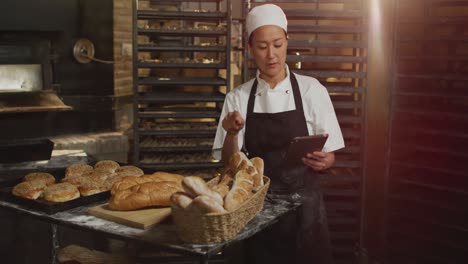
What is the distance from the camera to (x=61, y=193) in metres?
2.17

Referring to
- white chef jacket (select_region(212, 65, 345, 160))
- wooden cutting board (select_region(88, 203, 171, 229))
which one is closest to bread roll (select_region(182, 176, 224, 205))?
wooden cutting board (select_region(88, 203, 171, 229))

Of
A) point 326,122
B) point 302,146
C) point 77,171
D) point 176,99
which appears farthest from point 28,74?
point 302,146

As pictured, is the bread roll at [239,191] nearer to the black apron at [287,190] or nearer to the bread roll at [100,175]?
the black apron at [287,190]

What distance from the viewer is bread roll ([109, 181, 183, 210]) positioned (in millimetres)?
2006

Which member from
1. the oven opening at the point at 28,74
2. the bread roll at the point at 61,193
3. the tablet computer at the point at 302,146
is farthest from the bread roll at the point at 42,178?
the oven opening at the point at 28,74

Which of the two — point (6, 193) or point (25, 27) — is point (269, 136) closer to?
point (6, 193)

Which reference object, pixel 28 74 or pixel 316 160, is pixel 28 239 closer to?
pixel 316 160

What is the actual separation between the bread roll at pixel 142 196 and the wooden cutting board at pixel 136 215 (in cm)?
2

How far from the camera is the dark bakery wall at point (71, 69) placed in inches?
196

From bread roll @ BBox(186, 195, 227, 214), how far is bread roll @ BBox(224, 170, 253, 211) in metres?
0.08

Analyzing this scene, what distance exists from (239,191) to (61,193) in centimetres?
77

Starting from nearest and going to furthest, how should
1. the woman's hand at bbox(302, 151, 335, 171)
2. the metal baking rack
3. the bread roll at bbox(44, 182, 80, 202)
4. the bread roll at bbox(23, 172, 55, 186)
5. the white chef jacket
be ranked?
the bread roll at bbox(44, 182, 80, 202), the bread roll at bbox(23, 172, 55, 186), the woman's hand at bbox(302, 151, 335, 171), the white chef jacket, the metal baking rack

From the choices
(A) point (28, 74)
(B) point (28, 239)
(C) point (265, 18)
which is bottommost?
(B) point (28, 239)

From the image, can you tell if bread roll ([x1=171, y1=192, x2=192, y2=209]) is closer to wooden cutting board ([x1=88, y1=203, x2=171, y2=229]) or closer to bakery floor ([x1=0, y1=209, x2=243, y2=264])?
wooden cutting board ([x1=88, y1=203, x2=171, y2=229])
